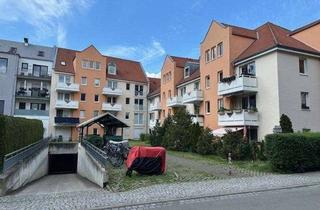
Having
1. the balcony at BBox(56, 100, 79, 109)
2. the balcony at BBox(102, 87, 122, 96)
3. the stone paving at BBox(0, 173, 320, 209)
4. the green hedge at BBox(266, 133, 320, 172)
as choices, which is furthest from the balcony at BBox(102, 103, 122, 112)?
the stone paving at BBox(0, 173, 320, 209)

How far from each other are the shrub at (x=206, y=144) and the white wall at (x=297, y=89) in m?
6.33

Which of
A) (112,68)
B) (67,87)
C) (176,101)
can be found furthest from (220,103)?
(112,68)

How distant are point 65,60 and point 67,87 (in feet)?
21.2

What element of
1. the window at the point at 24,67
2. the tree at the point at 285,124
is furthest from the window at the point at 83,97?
the tree at the point at 285,124

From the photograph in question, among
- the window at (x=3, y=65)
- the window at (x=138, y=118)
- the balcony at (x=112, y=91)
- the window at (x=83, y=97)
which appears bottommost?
the window at (x=138, y=118)

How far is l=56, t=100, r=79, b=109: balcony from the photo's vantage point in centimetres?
4625

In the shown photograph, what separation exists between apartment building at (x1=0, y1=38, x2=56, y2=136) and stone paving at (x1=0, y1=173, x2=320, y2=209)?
38.1 m

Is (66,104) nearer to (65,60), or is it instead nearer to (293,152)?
(65,60)

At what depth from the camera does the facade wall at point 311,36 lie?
85.7ft

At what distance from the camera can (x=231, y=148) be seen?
2145cm

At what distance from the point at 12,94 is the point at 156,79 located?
91.9ft

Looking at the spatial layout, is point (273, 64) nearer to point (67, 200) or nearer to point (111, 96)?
point (67, 200)

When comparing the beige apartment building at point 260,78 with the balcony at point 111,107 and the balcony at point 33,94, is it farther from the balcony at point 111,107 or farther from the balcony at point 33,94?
the balcony at point 33,94

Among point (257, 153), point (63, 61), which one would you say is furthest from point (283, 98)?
point (63, 61)
